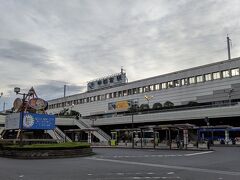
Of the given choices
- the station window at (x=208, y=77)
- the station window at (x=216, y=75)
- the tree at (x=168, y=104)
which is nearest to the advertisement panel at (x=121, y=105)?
the tree at (x=168, y=104)

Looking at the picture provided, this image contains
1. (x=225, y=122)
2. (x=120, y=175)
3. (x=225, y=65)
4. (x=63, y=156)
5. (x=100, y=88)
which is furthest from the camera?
(x=100, y=88)

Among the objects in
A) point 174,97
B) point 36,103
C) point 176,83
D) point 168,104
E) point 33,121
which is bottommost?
point 33,121

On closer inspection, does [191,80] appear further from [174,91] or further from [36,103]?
[36,103]

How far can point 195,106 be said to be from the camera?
69.9 meters

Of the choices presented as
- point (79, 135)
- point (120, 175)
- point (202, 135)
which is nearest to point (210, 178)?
point (120, 175)

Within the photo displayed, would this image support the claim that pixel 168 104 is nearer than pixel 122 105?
Yes

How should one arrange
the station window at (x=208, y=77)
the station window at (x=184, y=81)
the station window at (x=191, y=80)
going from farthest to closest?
the station window at (x=184, y=81), the station window at (x=191, y=80), the station window at (x=208, y=77)

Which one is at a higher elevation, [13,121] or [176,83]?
[176,83]

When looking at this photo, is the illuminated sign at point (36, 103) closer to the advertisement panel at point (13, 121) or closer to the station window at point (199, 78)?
the advertisement panel at point (13, 121)

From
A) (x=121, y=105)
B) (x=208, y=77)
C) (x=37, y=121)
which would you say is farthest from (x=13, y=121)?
(x=121, y=105)

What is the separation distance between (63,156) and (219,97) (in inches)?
2084

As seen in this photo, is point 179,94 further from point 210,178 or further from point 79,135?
point 210,178

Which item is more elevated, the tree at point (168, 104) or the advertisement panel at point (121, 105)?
the advertisement panel at point (121, 105)

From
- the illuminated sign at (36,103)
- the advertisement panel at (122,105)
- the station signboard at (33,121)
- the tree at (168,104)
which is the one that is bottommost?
the station signboard at (33,121)
